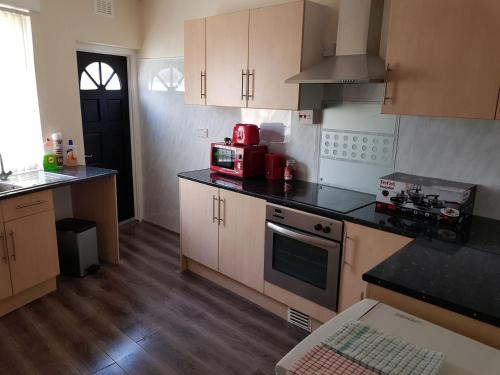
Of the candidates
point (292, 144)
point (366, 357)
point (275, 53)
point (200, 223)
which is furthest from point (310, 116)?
point (366, 357)

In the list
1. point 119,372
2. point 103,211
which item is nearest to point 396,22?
point 119,372

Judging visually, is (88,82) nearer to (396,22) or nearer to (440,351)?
(396,22)

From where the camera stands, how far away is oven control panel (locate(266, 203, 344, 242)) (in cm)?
224

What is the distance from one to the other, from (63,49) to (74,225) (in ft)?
5.32

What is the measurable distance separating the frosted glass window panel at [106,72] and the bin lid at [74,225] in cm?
155

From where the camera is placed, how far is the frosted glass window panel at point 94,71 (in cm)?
386

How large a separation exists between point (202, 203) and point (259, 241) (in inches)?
25.3

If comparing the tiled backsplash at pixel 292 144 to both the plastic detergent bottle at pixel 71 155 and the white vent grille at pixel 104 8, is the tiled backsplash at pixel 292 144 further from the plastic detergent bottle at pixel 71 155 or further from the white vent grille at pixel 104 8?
the plastic detergent bottle at pixel 71 155

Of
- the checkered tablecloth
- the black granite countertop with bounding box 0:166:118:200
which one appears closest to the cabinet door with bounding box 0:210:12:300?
the black granite countertop with bounding box 0:166:118:200

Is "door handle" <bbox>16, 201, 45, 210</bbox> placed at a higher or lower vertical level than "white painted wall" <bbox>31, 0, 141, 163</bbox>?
lower

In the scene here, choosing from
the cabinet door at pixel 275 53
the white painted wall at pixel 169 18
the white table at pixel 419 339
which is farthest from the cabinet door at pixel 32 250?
the white table at pixel 419 339

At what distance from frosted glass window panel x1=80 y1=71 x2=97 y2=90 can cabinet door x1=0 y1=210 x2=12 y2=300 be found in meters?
1.79

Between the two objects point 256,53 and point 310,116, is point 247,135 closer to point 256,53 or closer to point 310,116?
point 310,116

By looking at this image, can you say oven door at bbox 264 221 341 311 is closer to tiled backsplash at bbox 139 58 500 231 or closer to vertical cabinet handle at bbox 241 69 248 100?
tiled backsplash at bbox 139 58 500 231
